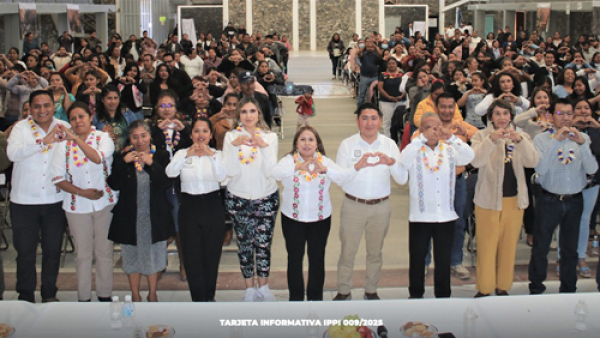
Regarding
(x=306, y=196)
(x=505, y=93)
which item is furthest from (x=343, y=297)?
(x=505, y=93)

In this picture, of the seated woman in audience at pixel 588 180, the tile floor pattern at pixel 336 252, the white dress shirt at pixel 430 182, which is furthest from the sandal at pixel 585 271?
the white dress shirt at pixel 430 182

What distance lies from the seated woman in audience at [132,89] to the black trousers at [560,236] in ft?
16.7

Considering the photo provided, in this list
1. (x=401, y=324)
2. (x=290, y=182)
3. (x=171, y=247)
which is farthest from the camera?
(x=171, y=247)

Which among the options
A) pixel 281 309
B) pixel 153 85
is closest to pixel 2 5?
pixel 153 85

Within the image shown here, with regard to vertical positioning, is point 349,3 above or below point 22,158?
above

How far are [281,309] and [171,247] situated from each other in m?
3.57

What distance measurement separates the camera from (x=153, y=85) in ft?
Answer: 35.3

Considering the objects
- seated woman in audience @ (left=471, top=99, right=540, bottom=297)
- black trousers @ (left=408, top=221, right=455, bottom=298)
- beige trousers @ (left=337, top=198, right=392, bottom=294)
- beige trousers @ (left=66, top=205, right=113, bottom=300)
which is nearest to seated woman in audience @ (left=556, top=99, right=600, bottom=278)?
seated woman in audience @ (left=471, top=99, right=540, bottom=297)

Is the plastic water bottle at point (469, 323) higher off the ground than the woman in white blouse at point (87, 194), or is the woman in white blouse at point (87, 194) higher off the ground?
the woman in white blouse at point (87, 194)

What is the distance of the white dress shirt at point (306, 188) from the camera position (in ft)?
19.3

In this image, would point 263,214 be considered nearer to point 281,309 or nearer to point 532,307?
point 281,309

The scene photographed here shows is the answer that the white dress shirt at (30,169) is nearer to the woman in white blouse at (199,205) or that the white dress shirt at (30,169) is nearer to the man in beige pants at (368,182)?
the woman in white blouse at (199,205)

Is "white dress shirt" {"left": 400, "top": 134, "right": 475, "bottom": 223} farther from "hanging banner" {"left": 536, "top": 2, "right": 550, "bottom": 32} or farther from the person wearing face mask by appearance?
"hanging banner" {"left": 536, "top": 2, "right": 550, "bottom": 32}

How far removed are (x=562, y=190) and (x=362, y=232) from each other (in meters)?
1.65
